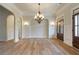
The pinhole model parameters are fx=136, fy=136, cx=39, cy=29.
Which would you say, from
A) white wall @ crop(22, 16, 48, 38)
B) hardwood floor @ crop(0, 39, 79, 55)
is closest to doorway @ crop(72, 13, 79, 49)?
hardwood floor @ crop(0, 39, 79, 55)

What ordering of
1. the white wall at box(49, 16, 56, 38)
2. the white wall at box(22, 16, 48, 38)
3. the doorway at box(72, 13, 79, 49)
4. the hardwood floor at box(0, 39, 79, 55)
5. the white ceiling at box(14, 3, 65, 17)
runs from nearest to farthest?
1. the hardwood floor at box(0, 39, 79, 55)
2. the doorway at box(72, 13, 79, 49)
3. the white ceiling at box(14, 3, 65, 17)
4. the white wall at box(49, 16, 56, 38)
5. the white wall at box(22, 16, 48, 38)

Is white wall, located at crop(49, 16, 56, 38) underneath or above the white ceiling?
underneath

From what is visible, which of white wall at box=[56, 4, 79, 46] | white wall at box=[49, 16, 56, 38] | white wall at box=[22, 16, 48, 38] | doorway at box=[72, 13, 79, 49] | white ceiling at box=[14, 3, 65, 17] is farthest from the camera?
white wall at box=[22, 16, 48, 38]

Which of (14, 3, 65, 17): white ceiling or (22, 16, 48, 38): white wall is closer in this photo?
(14, 3, 65, 17): white ceiling

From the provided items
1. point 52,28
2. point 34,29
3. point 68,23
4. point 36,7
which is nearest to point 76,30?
point 68,23

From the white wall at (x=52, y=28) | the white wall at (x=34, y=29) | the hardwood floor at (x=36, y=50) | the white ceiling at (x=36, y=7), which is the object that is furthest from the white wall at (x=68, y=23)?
the white wall at (x=34, y=29)

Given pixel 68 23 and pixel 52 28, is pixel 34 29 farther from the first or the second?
pixel 68 23

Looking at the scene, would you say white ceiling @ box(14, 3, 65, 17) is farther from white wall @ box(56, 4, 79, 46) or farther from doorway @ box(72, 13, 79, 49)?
doorway @ box(72, 13, 79, 49)

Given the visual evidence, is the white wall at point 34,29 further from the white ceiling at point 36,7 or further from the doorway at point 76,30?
the doorway at point 76,30

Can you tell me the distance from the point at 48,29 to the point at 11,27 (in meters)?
4.42

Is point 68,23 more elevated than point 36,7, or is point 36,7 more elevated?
point 36,7

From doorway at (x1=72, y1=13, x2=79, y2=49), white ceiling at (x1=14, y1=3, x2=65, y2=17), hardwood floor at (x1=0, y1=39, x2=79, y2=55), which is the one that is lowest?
hardwood floor at (x1=0, y1=39, x2=79, y2=55)
